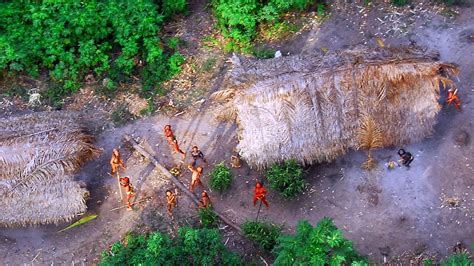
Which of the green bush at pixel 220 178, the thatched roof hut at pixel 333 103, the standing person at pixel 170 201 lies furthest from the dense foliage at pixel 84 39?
the thatched roof hut at pixel 333 103

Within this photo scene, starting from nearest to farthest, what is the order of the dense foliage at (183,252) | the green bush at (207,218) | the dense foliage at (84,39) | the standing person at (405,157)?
the dense foliage at (183,252) → the green bush at (207,218) → the standing person at (405,157) → the dense foliage at (84,39)

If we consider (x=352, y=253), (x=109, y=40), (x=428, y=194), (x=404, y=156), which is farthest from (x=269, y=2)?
(x=352, y=253)

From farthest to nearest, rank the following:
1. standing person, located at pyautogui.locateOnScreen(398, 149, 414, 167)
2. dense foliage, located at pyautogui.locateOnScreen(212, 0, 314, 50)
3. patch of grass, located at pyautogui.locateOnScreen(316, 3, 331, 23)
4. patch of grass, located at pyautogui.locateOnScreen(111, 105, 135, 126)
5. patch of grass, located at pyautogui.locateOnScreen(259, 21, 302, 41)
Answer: patch of grass, located at pyautogui.locateOnScreen(316, 3, 331, 23), patch of grass, located at pyautogui.locateOnScreen(259, 21, 302, 41), dense foliage, located at pyautogui.locateOnScreen(212, 0, 314, 50), patch of grass, located at pyautogui.locateOnScreen(111, 105, 135, 126), standing person, located at pyautogui.locateOnScreen(398, 149, 414, 167)

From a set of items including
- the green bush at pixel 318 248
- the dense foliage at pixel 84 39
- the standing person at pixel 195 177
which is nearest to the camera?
the green bush at pixel 318 248

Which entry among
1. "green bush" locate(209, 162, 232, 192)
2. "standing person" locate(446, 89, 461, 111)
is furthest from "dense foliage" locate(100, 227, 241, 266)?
"standing person" locate(446, 89, 461, 111)

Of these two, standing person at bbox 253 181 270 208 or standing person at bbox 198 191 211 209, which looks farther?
standing person at bbox 198 191 211 209

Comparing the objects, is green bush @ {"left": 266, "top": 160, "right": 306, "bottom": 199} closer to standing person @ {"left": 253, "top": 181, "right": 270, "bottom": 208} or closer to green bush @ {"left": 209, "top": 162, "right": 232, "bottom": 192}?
standing person @ {"left": 253, "top": 181, "right": 270, "bottom": 208}

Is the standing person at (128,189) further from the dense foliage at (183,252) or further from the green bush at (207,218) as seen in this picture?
the dense foliage at (183,252)
